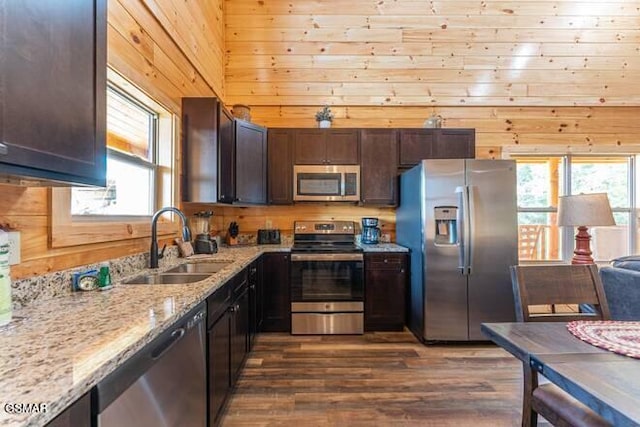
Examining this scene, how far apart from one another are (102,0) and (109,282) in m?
1.24

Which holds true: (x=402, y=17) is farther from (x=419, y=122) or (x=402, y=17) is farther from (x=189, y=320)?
(x=189, y=320)

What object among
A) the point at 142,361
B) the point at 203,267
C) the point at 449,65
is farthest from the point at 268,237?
the point at 449,65

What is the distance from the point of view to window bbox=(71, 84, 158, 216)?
74.3 inches

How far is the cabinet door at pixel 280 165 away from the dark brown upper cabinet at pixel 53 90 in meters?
2.52

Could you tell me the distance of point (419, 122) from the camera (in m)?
4.15

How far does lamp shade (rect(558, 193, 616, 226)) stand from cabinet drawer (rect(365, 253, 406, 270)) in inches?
63.1

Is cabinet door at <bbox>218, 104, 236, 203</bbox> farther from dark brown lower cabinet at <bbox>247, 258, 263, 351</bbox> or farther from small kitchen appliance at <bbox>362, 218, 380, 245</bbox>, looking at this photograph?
small kitchen appliance at <bbox>362, 218, 380, 245</bbox>

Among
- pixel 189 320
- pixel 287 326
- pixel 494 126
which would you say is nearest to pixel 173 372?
pixel 189 320

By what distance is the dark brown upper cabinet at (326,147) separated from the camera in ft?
12.4

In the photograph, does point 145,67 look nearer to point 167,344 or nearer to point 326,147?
point 167,344

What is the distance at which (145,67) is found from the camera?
2.17m

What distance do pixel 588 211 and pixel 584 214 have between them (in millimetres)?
39

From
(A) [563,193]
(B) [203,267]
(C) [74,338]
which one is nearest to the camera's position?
(C) [74,338]

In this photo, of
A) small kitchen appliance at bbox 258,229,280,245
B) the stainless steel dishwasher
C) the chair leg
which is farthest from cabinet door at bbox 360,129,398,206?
the stainless steel dishwasher
